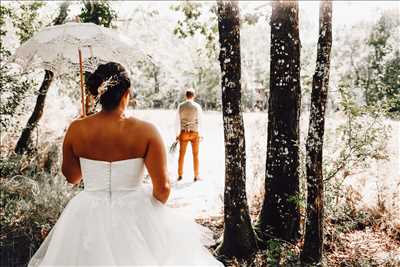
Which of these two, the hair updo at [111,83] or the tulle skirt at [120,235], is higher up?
the hair updo at [111,83]

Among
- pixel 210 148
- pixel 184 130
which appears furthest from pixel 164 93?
pixel 184 130

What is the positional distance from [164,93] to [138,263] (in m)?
80.4

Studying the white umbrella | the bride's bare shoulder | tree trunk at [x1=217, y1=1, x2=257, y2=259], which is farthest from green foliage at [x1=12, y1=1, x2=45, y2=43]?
the bride's bare shoulder

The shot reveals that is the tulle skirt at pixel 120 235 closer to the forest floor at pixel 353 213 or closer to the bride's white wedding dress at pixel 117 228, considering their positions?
the bride's white wedding dress at pixel 117 228

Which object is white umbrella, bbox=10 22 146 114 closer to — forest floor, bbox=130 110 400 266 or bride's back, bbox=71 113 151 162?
forest floor, bbox=130 110 400 266

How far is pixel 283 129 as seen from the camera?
19.1ft

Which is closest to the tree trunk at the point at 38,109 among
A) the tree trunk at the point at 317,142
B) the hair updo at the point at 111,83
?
the tree trunk at the point at 317,142

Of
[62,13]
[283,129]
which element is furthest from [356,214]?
[62,13]

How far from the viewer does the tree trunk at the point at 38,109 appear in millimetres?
10242

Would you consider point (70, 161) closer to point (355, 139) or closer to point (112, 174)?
point (112, 174)

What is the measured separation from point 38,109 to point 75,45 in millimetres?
4956

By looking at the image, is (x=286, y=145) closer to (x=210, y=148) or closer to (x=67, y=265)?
(x=67, y=265)

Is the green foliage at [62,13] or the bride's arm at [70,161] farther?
the green foliage at [62,13]

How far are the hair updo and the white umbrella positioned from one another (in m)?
2.71
